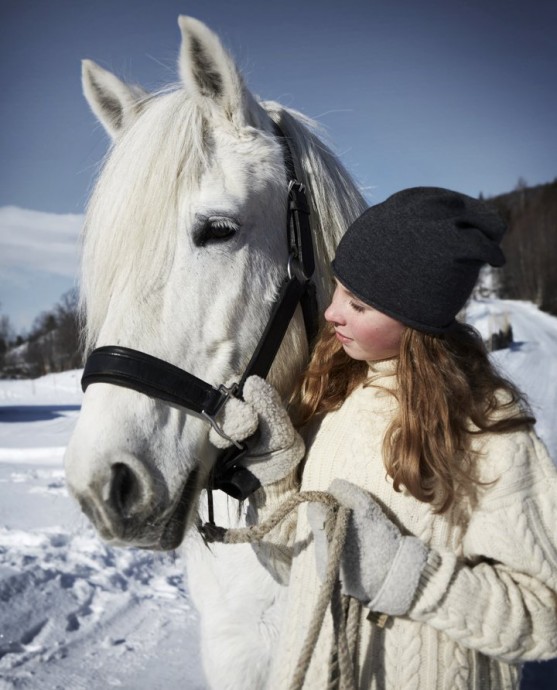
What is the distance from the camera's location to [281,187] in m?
1.51

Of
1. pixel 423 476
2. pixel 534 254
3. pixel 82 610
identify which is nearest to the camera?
pixel 423 476

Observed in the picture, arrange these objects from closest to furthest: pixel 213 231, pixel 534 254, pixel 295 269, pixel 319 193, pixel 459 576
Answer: pixel 459 576 → pixel 213 231 → pixel 295 269 → pixel 319 193 → pixel 534 254

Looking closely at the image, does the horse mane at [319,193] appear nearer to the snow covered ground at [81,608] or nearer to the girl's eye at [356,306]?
the girl's eye at [356,306]

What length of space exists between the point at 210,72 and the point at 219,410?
97 centimetres

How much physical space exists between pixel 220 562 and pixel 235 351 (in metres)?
0.95

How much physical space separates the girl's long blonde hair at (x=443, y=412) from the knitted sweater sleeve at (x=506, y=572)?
0.21ft

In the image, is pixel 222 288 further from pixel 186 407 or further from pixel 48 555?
pixel 48 555

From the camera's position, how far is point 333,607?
46.0 inches

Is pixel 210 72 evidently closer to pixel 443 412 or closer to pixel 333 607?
pixel 443 412

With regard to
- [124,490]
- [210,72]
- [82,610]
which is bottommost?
[82,610]

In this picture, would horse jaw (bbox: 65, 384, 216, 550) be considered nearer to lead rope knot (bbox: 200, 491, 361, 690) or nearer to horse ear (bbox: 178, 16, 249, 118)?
lead rope knot (bbox: 200, 491, 361, 690)

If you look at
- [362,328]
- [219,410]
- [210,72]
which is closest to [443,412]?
[362,328]

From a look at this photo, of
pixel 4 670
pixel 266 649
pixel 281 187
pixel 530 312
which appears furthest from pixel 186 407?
pixel 530 312

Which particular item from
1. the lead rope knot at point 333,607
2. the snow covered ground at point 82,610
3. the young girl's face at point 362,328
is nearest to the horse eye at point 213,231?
the young girl's face at point 362,328
